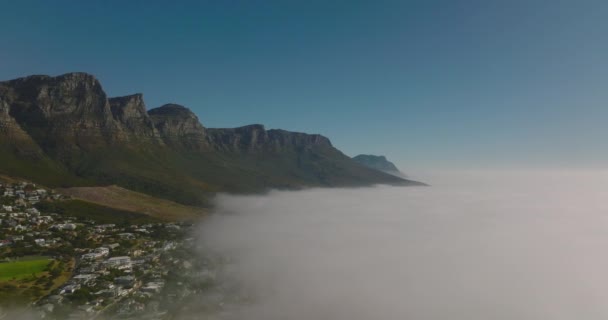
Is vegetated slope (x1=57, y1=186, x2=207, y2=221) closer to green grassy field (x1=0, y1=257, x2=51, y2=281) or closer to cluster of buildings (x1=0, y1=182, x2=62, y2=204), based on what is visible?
cluster of buildings (x1=0, y1=182, x2=62, y2=204)

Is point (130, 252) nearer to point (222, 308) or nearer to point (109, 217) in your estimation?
point (222, 308)

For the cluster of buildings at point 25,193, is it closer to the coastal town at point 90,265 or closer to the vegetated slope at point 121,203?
the coastal town at point 90,265

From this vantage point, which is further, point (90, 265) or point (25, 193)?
point (25, 193)

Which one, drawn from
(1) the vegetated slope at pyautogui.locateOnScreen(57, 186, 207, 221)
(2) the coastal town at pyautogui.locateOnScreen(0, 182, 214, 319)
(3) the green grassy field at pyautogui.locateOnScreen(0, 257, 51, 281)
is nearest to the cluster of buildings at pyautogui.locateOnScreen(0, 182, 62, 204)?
(2) the coastal town at pyautogui.locateOnScreen(0, 182, 214, 319)

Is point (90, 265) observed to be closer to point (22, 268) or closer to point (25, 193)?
point (22, 268)

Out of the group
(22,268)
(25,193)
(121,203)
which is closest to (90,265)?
(22,268)

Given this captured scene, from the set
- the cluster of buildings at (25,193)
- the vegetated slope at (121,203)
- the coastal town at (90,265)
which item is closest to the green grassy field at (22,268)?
the coastal town at (90,265)

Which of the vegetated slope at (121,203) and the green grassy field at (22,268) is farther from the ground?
the vegetated slope at (121,203)

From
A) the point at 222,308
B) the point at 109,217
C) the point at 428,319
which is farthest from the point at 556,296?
the point at 109,217
